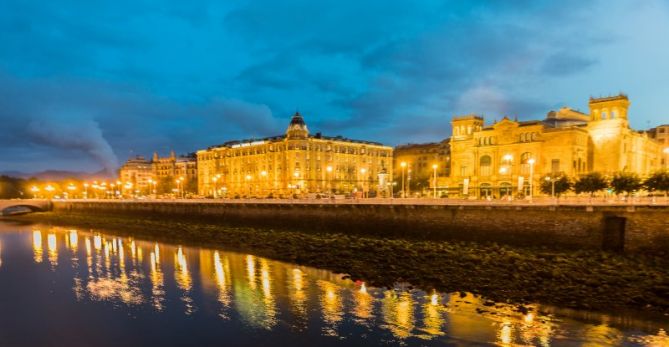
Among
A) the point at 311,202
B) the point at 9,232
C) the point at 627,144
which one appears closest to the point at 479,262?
the point at 311,202

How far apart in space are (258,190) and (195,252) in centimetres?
9646

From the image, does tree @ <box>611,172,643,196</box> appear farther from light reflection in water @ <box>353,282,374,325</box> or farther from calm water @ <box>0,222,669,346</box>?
light reflection in water @ <box>353,282,374,325</box>

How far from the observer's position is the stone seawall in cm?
3578

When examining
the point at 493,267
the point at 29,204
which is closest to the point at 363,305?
the point at 493,267

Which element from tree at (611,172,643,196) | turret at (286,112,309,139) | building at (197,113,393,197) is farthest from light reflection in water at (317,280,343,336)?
turret at (286,112,309,139)

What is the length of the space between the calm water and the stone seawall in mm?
16975

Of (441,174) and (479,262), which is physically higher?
(441,174)

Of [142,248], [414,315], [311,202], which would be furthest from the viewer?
[311,202]

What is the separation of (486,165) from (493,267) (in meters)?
63.2

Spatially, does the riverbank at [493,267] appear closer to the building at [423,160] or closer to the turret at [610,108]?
the turret at [610,108]

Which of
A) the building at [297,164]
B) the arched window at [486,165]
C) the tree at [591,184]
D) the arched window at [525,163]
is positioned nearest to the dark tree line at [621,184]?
the tree at [591,184]

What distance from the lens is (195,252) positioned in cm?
4678

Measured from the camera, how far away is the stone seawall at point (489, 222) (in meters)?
35.8

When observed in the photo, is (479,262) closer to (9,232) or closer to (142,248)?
(142,248)
